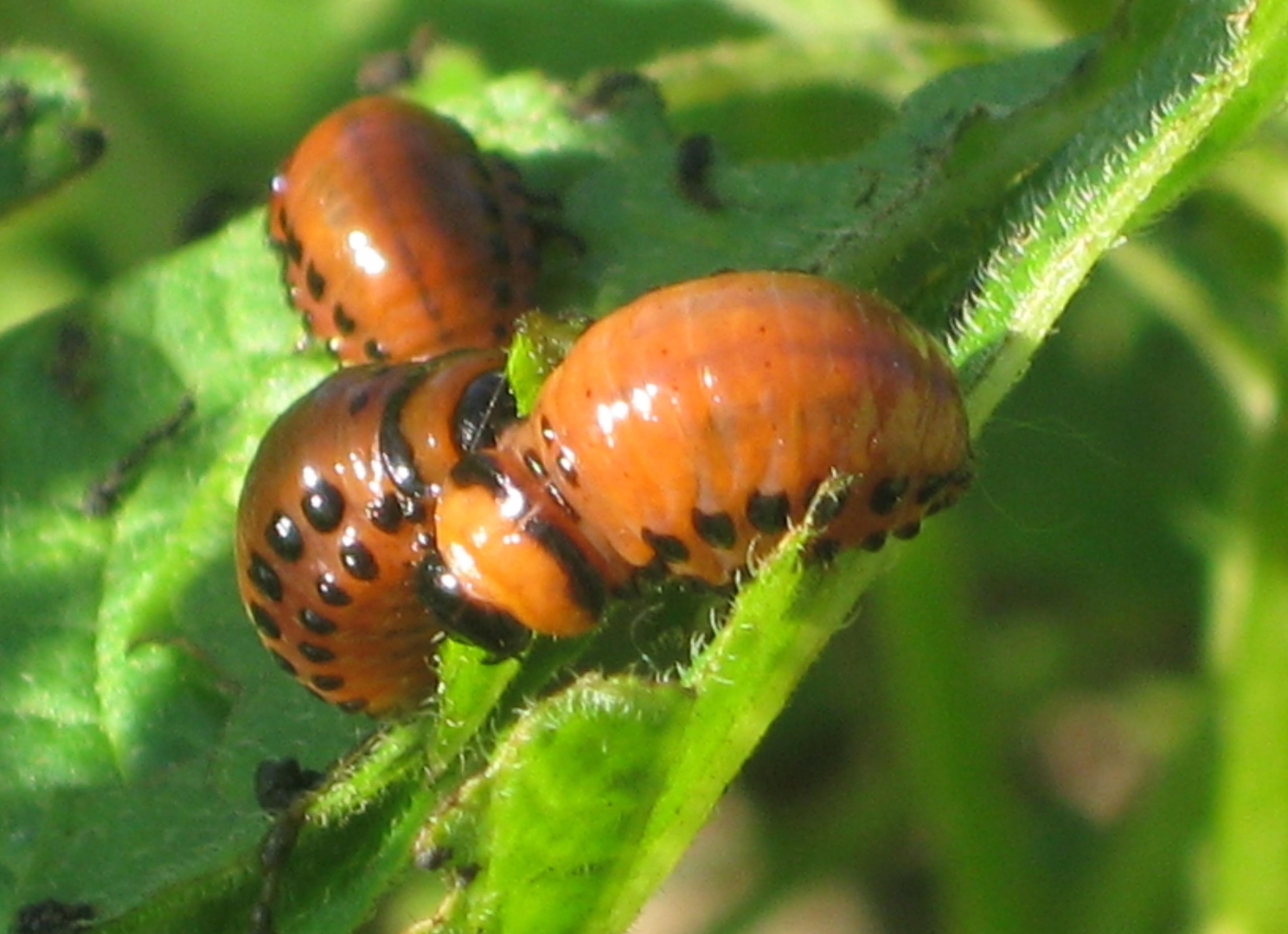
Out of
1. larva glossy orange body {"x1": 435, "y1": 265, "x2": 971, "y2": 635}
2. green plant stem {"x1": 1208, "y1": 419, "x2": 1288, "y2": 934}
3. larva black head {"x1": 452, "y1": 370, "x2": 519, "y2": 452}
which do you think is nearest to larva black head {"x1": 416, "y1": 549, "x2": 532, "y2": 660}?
larva glossy orange body {"x1": 435, "y1": 265, "x2": 971, "y2": 635}

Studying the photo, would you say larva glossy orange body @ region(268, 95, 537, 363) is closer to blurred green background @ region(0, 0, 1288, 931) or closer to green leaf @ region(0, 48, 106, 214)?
green leaf @ region(0, 48, 106, 214)

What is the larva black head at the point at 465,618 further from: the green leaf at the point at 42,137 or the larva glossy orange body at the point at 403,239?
the green leaf at the point at 42,137

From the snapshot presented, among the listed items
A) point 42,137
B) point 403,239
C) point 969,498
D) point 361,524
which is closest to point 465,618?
point 361,524

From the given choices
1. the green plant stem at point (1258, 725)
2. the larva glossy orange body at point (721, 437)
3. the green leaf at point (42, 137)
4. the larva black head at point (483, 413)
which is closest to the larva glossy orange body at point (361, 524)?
the larva black head at point (483, 413)

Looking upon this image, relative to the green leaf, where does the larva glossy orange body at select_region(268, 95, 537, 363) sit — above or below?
below

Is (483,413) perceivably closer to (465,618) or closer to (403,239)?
(465,618)
